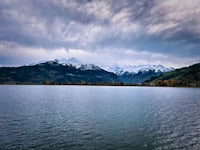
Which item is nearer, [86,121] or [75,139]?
[75,139]

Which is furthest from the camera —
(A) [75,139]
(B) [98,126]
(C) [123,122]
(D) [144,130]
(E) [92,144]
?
(C) [123,122]

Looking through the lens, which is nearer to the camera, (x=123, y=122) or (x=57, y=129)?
(x=57, y=129)

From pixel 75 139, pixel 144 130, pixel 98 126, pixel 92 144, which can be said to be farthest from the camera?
pixel 98 126

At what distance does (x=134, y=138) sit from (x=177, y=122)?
2135 centimetres

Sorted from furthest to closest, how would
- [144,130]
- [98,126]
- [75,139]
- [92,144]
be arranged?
[98,126], [144,130], [75,139], [92,144]

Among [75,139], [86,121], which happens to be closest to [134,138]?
[75,139]

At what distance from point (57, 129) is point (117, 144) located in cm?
1624

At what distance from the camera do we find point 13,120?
164 ft

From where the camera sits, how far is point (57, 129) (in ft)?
137

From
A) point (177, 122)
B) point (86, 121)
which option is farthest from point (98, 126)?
point (177, 122)

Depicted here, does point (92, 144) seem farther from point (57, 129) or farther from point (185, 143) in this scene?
point (185, 143)

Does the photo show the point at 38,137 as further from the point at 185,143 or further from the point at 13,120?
the point at 185,143

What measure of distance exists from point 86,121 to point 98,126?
6006mm

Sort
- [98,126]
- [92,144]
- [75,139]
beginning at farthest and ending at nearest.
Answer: [98,126] → [75,139] → [92,144]
